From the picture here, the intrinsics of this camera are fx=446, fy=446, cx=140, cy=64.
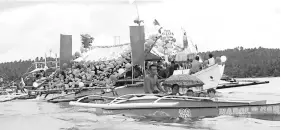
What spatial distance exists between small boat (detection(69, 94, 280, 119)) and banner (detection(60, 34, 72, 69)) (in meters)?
8.42

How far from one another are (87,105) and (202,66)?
570cm

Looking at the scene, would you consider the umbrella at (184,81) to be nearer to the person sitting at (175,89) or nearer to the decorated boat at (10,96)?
the person sitting at (175,89)

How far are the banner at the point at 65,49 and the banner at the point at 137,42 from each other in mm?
5104

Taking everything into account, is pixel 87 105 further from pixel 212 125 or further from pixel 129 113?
pixel 212 125

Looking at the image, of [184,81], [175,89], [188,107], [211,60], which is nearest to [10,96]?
[211,60]

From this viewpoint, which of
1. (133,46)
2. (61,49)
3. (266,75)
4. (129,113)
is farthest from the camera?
(266,75)

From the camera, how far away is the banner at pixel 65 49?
18.8 m

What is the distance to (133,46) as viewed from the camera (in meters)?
14.5

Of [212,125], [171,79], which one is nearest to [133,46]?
[171,79]

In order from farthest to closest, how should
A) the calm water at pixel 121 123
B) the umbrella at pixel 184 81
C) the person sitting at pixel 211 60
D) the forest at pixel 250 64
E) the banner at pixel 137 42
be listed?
1. the forest at pixel 250 64
2. the person sitting at pixel 211 60
3. the banner at pixel 137 42
4. the umbrella at pixel 184 81
5. the calm water at pixel 121 123

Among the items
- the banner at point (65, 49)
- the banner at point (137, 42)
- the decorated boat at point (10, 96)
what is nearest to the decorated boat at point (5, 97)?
the decorated boat at point (10, 96)

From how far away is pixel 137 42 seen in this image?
1445 centimetres

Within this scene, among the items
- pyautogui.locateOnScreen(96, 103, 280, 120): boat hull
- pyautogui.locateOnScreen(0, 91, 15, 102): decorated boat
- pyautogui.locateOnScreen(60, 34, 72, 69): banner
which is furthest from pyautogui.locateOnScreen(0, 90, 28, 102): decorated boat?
pyautogui.locateOnScreen(96, 103, 280, 120): boat hull

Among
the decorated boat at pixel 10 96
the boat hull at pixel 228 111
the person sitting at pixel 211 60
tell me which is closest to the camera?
the boat hull at pixel 228 111
